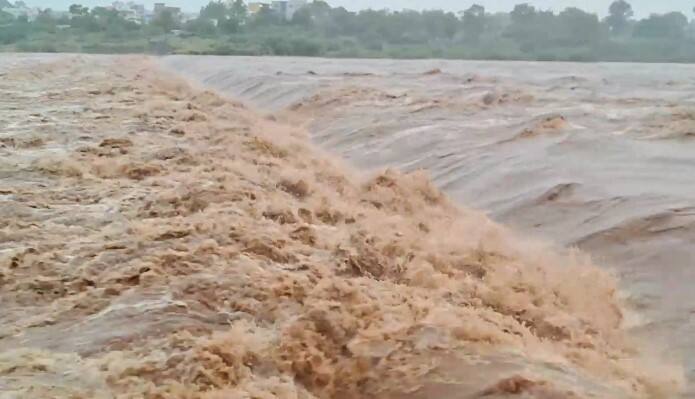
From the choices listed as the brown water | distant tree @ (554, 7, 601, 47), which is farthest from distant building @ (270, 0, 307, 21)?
the brown water

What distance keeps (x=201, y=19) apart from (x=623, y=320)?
4642 centimetres

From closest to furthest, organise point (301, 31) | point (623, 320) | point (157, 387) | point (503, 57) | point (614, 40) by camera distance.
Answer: point (157, 387)
point (623, 320)
point (503, 57)
point (614, 40)
point (301, 31)

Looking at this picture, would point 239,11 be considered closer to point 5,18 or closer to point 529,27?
point 5,18

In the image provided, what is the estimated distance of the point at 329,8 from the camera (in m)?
51.6

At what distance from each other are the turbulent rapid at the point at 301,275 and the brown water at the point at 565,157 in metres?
0.04

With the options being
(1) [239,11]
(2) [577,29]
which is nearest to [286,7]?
(1) [239,11]

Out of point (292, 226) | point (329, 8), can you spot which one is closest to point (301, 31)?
point (329, 8)

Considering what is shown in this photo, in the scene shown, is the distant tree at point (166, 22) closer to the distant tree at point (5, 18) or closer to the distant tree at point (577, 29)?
the distant tree at point (5, 18)

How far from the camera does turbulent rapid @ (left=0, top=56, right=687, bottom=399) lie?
9.29 feet

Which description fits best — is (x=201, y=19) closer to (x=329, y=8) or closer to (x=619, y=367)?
(x=329, y=8)

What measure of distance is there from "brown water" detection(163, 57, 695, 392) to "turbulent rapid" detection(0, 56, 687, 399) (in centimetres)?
4

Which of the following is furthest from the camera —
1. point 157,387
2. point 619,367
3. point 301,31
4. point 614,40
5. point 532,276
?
point 301,31

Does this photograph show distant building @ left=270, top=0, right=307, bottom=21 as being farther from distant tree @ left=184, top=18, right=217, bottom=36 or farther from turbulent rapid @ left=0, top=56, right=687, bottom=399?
turbulent rapid @ left=0, top=56, right=687, bottom=399

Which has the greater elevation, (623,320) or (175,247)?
(175,247)
